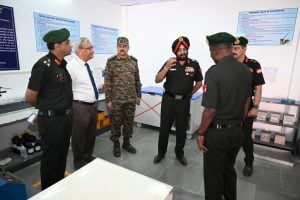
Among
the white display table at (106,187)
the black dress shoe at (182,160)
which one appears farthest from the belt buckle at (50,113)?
the black dress shoe at (182,160)

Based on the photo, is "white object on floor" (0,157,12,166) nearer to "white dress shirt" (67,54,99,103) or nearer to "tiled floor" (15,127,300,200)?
"tiled floor" (15,127,300,200)

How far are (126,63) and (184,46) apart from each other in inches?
30.9

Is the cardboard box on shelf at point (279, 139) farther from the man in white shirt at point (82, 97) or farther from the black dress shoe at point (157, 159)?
the man in white shirt at point (82, 97)

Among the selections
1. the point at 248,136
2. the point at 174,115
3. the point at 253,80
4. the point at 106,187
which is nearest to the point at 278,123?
the point at 248,136

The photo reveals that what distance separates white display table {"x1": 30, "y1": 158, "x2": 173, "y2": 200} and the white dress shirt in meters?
1.43

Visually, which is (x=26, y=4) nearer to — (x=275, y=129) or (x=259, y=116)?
(x=259, y=116)

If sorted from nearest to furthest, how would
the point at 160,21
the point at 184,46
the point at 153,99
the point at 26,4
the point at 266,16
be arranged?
the point at 184,46
the point at 26,4
the point at 266,16
the point at 153,99
the point at 160,21

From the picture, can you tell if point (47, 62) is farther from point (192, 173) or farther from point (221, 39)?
point (192, 173)

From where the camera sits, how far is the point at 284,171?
262 cm

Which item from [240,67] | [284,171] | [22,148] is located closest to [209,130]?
[240,67]

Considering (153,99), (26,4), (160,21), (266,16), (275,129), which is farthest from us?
(160,21)

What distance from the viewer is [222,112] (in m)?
1.53

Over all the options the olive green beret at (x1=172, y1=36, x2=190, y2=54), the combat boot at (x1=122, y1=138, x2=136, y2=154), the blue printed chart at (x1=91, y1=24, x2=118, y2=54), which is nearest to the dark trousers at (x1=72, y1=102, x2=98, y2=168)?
the combat boot at (x1=122, y1=138, x2=136, y2=154)

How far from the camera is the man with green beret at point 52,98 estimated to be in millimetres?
1646
